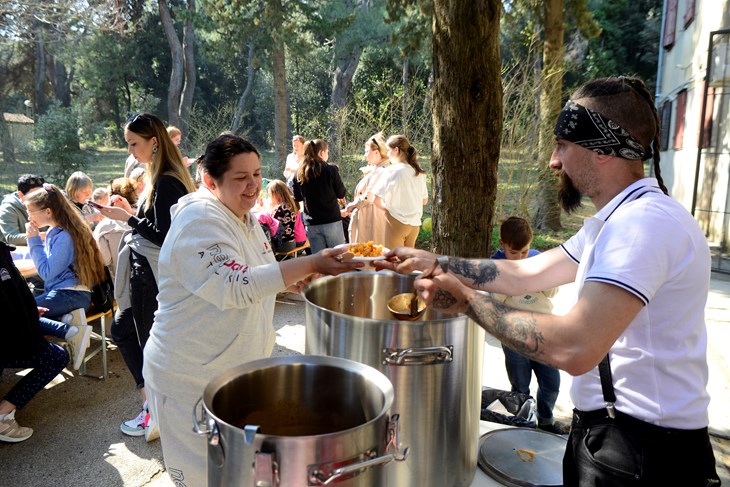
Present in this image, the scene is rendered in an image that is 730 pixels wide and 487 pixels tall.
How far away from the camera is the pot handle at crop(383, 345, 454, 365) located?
1814mm

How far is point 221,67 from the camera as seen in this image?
1161 inches

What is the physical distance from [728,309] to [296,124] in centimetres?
2260

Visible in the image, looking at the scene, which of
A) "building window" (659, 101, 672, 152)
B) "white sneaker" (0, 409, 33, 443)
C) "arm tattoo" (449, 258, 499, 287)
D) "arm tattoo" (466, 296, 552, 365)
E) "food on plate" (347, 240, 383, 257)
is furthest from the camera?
"building window" (659, 101, 672, 152)

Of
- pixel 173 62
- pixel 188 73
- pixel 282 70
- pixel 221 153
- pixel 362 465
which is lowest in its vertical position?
pixel 362 465

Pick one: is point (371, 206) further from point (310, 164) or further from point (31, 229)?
point (31, 229)

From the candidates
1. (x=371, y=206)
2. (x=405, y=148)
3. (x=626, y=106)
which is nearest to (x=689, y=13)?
(x=405, y=148)

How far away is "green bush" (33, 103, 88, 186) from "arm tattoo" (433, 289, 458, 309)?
1826cm

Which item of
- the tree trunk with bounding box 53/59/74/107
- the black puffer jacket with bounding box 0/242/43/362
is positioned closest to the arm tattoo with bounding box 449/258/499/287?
the black puffer jacket with bounding box 0/242/43/362

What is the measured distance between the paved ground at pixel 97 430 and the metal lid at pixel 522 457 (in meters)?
1.62

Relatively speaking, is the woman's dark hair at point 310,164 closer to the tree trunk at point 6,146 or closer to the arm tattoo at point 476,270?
the arm tattoo at point 476,270

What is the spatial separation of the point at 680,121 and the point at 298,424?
46.4ft

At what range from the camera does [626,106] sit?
1.53 meters

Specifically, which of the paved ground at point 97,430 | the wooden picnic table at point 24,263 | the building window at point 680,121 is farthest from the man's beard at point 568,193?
the building window at point 680,121

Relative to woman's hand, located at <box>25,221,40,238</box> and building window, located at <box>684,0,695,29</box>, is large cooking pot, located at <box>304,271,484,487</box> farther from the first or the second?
building window, located at <box>684,0,695,29</box>
